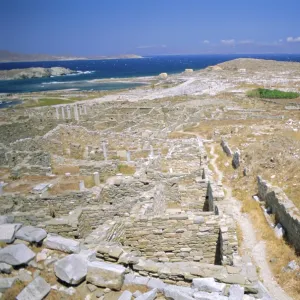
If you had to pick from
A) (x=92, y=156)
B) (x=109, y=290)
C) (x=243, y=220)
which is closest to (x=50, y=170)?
(x=92, y=156)

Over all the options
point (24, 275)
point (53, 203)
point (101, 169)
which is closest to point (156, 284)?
point (24, 275)

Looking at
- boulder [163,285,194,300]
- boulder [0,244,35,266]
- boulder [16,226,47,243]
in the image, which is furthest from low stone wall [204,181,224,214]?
boulder [0,244,35,266]

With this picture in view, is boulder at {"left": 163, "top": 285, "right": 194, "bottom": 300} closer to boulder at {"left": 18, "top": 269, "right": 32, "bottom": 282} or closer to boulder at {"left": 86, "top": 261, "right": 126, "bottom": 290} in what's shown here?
boulder at {"left": 86, "top": 261, "right": 126, "bottom": 290}

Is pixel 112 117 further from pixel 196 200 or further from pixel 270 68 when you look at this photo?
pixel 270 68

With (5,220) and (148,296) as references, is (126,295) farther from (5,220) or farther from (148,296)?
(5,220)

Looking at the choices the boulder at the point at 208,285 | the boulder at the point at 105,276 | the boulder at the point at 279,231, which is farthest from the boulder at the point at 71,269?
the boulder at the point at 279,231
